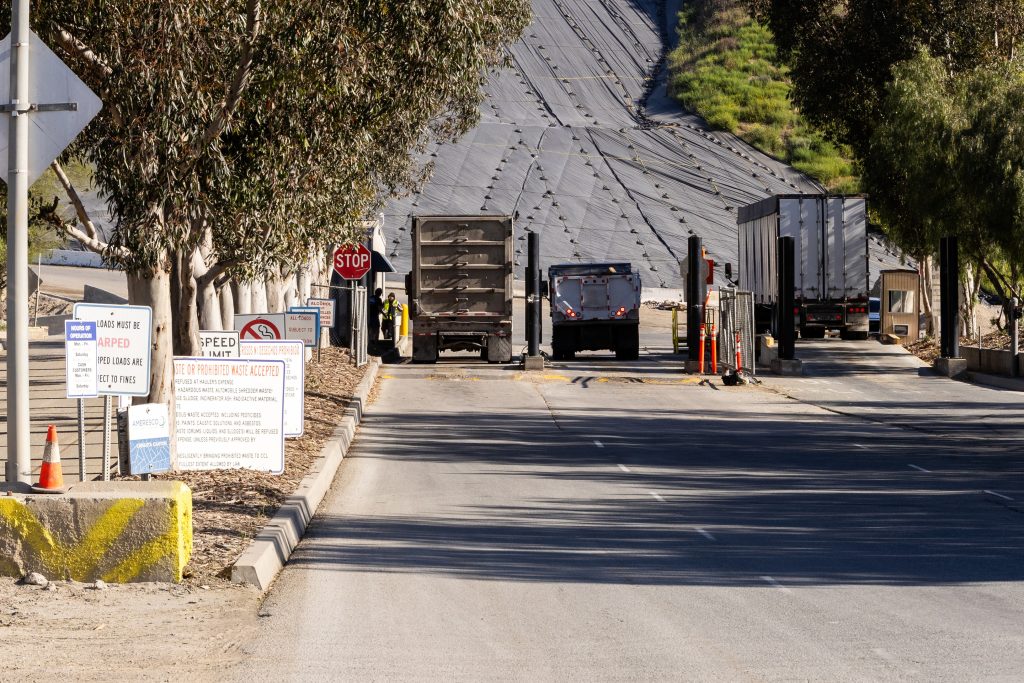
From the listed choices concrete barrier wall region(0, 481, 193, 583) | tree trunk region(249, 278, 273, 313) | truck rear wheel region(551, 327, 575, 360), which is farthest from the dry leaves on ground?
truck rear wheel region(551, 327, 575, 360)

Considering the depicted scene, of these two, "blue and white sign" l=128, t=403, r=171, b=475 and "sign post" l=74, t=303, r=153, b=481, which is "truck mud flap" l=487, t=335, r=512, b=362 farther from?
"sign post" l=74, t=303, r=153, b=481

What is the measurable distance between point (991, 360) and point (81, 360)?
25484mm

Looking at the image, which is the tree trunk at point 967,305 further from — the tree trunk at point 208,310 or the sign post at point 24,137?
the sign post at point 24,137

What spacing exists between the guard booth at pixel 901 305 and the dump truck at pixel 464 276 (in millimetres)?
16104

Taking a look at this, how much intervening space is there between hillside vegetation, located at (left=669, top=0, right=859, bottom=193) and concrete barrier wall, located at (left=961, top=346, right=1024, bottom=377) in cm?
5029

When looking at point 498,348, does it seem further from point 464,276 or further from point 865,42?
point 865,42

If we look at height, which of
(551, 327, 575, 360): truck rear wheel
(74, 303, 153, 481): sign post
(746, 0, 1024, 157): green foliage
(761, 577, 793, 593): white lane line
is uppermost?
(746, 0, 1024, 157): green foliage

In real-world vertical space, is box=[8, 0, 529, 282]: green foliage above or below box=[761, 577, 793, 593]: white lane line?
above

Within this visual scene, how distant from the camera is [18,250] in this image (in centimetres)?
1002

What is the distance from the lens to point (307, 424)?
1853cm

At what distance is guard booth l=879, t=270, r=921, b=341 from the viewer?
142ft

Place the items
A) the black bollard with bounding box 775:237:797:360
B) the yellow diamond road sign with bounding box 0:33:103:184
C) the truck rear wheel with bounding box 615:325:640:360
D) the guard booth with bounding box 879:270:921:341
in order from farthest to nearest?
the guard booth with bounding box 879:270:921:341, the truck rear wheel with bounding box 615:325:640:360, the black bollard with bounding box 775:237:797:360, the yellow diamond road sign with bounding box 0:33:103:184

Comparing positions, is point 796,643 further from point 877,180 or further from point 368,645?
point 877,180

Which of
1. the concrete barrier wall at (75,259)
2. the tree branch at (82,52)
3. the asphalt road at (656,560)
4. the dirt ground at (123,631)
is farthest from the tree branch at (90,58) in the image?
the concrete barrier wall at (75,259)
